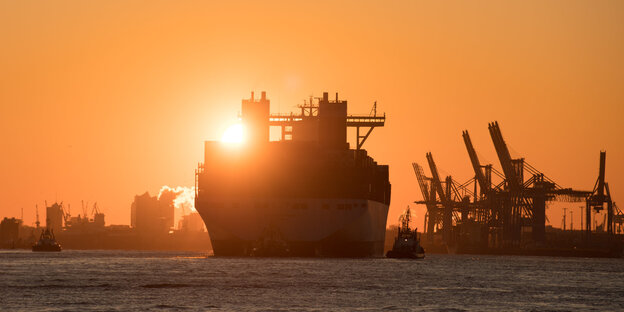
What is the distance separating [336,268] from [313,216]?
23616mm

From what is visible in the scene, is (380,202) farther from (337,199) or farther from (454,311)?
(454,311)

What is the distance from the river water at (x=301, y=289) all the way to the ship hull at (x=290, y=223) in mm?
13616

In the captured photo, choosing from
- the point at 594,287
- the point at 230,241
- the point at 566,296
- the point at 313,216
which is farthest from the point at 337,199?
the point at 566,296

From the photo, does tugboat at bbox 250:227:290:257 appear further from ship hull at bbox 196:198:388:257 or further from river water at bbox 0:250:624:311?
river water at bbox 0:250:624:311

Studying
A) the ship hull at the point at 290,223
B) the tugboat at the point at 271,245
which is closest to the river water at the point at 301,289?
the tugboat at the point at 271,245

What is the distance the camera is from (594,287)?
364 ft

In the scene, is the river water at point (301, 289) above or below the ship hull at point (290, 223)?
below

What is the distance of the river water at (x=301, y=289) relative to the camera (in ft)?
275

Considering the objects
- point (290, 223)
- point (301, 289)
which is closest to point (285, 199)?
point (290, 223)

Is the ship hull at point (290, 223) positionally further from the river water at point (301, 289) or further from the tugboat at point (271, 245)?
the river water at point (301, 289)

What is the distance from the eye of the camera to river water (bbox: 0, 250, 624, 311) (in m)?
83.9

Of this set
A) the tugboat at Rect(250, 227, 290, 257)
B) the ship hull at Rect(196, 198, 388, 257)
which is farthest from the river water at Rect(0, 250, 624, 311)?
the ship hull at Rect(196, 198, 388, 257)

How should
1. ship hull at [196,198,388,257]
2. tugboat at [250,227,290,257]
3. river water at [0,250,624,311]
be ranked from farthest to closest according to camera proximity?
ship hull at [196,198,388,257] < tugboat at [250,227,290,257] < river water at [0,250,624,311]

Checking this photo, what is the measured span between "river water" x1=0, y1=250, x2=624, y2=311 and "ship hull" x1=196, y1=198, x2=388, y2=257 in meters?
13.6
